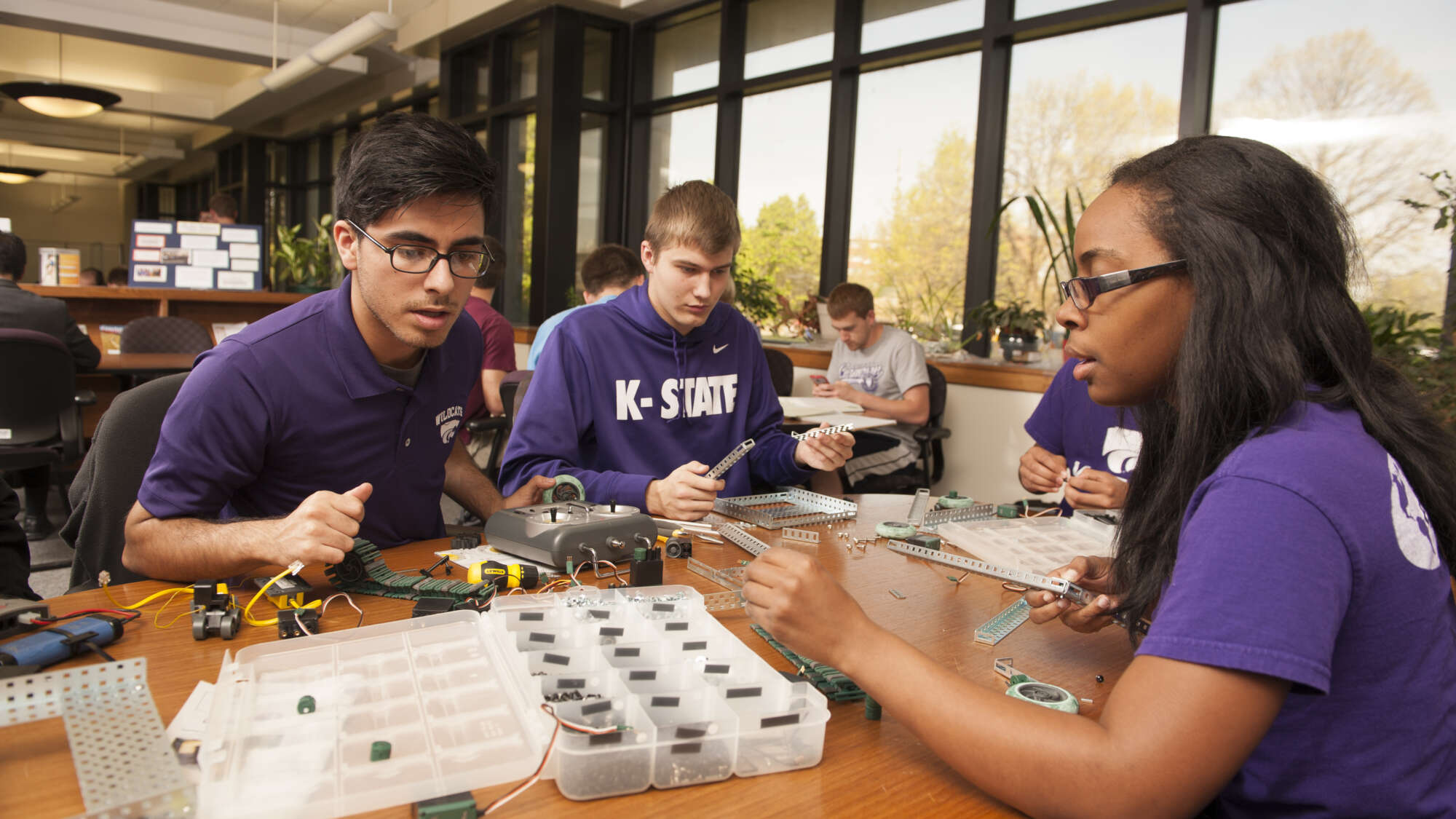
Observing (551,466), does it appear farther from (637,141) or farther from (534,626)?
(637,141)

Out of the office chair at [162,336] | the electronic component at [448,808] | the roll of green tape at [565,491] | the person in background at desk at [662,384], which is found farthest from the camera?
the office chair at [162,336]

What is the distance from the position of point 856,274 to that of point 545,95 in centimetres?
284

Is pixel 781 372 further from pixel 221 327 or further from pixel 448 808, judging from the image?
pixel 221 327

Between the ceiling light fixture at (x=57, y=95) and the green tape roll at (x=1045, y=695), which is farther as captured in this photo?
the ceiling light fixture at (x=57, y=95)

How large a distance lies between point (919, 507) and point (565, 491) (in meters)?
0.74

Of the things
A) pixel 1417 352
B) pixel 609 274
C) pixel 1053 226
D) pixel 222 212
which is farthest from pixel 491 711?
pixel 222 212

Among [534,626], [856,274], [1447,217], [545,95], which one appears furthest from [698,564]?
[545,95]

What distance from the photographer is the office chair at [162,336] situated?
5.34m

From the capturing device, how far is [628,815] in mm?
763

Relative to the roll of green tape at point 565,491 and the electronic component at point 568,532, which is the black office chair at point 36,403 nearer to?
the roll of green tape at point 565,491

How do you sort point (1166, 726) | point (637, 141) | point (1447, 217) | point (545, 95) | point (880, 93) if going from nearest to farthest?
point (1166, 726) → point (1447, 217) → point (880, 93) → point (545, 95) → point (637, 141)

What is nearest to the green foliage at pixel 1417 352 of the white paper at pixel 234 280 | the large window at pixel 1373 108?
the large window at pixel 1373 108

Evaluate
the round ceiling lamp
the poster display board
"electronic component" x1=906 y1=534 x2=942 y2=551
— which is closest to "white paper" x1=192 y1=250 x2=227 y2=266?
the poster display board

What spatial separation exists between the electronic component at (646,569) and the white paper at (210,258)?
240 inches
